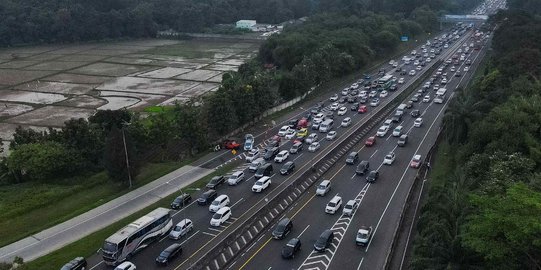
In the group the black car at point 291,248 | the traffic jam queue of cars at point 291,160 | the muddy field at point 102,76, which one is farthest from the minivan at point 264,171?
the muddy field at point 102,76

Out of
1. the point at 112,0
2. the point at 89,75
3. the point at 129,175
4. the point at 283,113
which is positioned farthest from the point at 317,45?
the point at 112,0

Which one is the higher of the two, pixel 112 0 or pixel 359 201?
pixel 112 0

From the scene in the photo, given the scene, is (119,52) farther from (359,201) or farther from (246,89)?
(359,201)

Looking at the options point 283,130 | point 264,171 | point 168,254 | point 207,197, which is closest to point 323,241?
point 168,254

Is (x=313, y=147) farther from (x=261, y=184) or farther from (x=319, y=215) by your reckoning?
(x=319, y=215)

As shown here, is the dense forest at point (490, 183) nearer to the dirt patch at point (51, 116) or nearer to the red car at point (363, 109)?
the red car at point (363, 109)

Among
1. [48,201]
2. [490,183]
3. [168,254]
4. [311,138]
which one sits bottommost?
[311,138]
